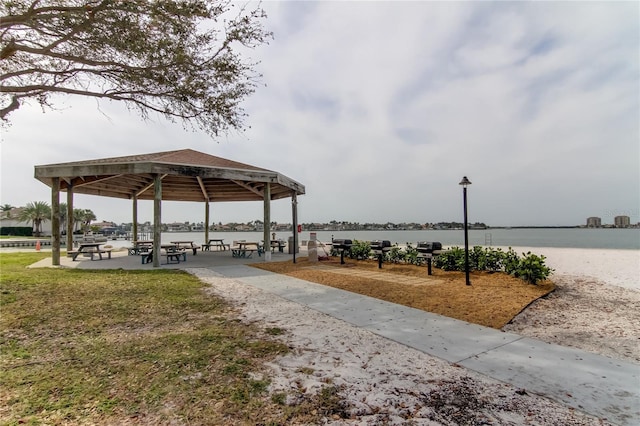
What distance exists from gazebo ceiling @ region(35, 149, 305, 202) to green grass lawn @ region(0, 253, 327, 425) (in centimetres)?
526

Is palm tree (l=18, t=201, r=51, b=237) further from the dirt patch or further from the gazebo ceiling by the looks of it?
the dirt patch

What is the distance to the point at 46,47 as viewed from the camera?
5477 millimetres

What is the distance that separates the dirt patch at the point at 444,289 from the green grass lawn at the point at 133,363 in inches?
122

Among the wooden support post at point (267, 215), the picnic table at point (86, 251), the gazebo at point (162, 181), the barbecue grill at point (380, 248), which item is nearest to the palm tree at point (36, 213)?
the gazebo at point (162, 181)

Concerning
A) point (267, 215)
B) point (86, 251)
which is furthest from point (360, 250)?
point (86, 251)

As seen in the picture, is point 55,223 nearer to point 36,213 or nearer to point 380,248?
point 380,248

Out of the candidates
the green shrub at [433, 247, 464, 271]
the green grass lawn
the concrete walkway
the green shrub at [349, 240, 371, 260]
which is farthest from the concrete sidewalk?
the green shrub at [349, 240, 371, 260]

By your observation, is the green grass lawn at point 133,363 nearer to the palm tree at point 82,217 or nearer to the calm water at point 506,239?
the calm water at point 506,239

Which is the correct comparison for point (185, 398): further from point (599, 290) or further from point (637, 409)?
point (599, 290)

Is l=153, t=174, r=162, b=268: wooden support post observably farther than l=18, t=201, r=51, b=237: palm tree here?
No

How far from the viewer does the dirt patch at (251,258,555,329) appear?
5340 mm

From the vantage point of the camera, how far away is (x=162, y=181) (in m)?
15.6

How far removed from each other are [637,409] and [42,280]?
10611 mm

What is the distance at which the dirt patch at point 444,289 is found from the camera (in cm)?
534
